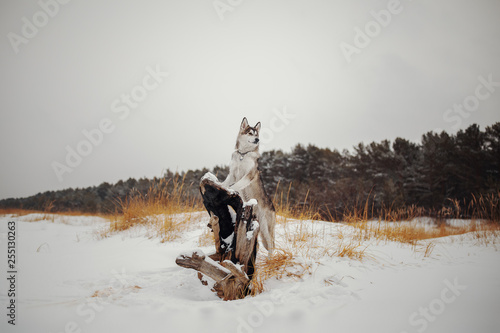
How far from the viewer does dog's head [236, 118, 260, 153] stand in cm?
354

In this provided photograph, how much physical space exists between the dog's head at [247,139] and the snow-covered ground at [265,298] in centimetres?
174

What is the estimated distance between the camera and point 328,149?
24.5 m

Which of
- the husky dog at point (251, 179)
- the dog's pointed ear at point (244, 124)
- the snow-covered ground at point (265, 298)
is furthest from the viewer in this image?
the dog's pointed ear at point (244, 124)

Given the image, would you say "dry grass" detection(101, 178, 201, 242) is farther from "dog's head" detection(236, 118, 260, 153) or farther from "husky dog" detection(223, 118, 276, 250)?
"dog's head" detection(236, 118, 260, 153)

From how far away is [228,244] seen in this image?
95.8 inches

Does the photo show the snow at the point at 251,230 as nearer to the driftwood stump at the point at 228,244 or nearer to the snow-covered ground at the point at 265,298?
the driftwood stump at the point at 228,244

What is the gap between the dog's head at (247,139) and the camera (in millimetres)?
3539

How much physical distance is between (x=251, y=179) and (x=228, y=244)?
3.62 feet

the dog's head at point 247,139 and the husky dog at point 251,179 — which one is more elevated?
the dog's head at point 247,139

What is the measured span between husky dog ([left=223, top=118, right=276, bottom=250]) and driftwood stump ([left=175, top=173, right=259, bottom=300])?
30.7 inches

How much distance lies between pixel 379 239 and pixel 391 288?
8.63 ft

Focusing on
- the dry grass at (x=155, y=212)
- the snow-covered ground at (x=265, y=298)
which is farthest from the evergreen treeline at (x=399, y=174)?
the snow-covered ground at (x=265, y=298)

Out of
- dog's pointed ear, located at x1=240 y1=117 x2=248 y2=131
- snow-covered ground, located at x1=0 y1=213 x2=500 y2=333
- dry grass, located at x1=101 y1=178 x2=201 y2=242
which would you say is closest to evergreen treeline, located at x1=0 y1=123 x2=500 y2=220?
dry grass, located at x1=101 y1=178 x2=201 y2=242

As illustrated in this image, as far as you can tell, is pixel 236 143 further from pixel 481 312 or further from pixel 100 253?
pixel 481 312
